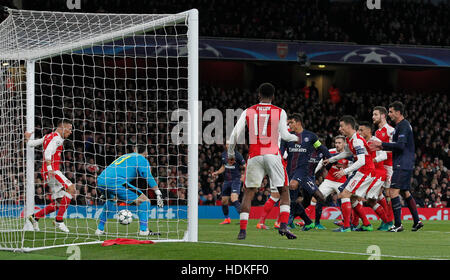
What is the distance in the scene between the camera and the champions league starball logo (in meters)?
27.2

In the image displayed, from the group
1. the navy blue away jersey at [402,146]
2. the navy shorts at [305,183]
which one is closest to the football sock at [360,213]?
the navy shorts at [305,183]

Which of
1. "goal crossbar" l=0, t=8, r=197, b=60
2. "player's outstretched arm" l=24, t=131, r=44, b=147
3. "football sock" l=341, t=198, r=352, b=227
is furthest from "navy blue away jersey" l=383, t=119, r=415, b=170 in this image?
"player's outstretched arm" l=24, t=131, r=44, b=147

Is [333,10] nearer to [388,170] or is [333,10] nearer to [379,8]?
[379,8]

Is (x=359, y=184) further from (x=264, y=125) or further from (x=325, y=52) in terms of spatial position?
(x=325, y=52)

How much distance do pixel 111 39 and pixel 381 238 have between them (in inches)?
209

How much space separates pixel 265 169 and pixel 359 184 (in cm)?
353

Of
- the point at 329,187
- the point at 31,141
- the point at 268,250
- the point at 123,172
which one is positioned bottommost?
the point at 329,187

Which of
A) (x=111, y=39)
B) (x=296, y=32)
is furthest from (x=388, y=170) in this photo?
(x=296, y=32)

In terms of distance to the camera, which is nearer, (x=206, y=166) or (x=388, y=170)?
(x=388, y=170)

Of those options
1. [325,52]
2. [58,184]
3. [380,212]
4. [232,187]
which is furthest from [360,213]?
[325,52]

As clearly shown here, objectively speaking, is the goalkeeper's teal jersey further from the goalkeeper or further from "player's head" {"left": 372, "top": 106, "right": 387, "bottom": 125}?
"player's head" {"left": 372, "top": 106, "right": 387, "bottom": 125}

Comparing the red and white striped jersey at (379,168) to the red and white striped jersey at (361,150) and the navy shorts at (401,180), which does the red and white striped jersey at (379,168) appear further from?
the navy shorts at (401,180)

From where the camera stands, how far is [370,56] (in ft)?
89.2

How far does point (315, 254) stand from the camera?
8273 mm
